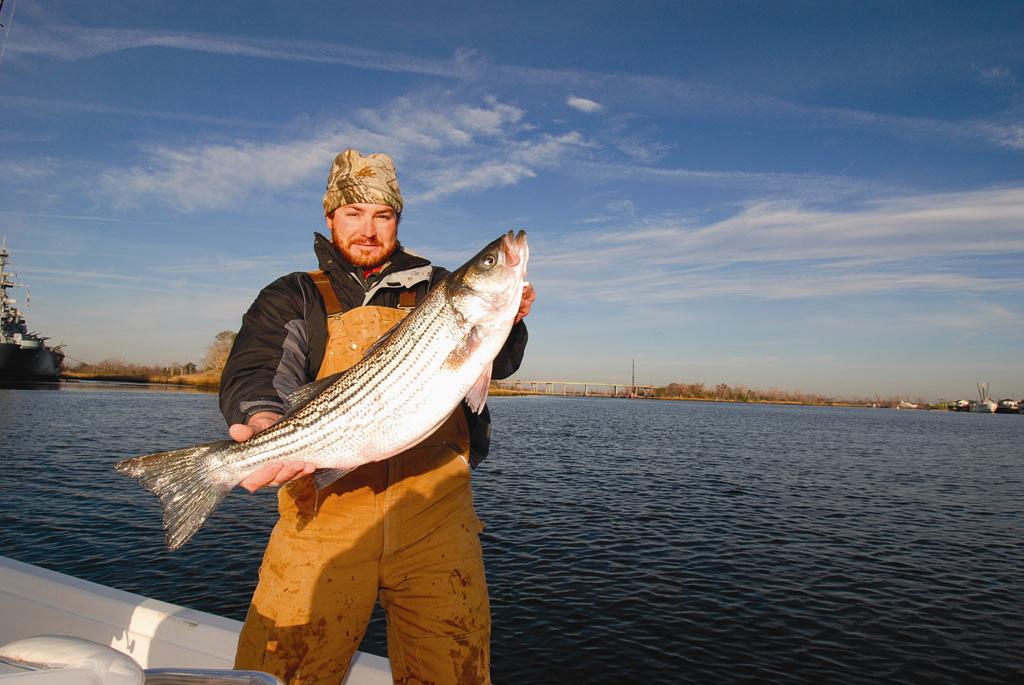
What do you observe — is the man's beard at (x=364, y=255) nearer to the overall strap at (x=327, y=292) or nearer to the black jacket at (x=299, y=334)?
the black jacket at (x=299, y=334)

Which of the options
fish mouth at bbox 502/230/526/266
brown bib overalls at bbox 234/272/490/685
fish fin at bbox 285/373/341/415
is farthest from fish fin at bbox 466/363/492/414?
fish fin at bbox 285/373/341/415

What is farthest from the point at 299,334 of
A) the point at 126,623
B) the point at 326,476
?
the point at 126,623

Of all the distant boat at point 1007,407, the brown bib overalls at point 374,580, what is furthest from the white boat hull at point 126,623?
the distant boat at point 1007,407

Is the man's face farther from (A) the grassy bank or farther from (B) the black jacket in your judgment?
(A) the grassy bank

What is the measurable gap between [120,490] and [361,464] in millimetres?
20486

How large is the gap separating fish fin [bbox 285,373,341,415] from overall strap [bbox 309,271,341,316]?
0.60 metres

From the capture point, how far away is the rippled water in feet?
33.1

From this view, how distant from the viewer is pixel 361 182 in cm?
429

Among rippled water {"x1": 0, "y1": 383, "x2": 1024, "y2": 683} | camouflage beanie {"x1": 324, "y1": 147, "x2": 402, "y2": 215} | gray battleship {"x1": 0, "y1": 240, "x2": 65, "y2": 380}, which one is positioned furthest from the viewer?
gray battleship {"x1": 0, "y1": 240, "x2": 65, "y2": 380}

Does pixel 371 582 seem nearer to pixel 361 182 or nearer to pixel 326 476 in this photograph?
pixel 326 476

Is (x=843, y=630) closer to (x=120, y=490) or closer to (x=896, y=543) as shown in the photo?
(x=896, y=543)

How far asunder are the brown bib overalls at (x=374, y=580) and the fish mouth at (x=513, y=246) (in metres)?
1.25

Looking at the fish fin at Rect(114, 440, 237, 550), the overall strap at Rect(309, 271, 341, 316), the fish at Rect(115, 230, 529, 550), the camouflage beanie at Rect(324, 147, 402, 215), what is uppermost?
the camouflage beanie at Rect(324, 147, 402, 215)

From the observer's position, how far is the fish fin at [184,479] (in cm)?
359
